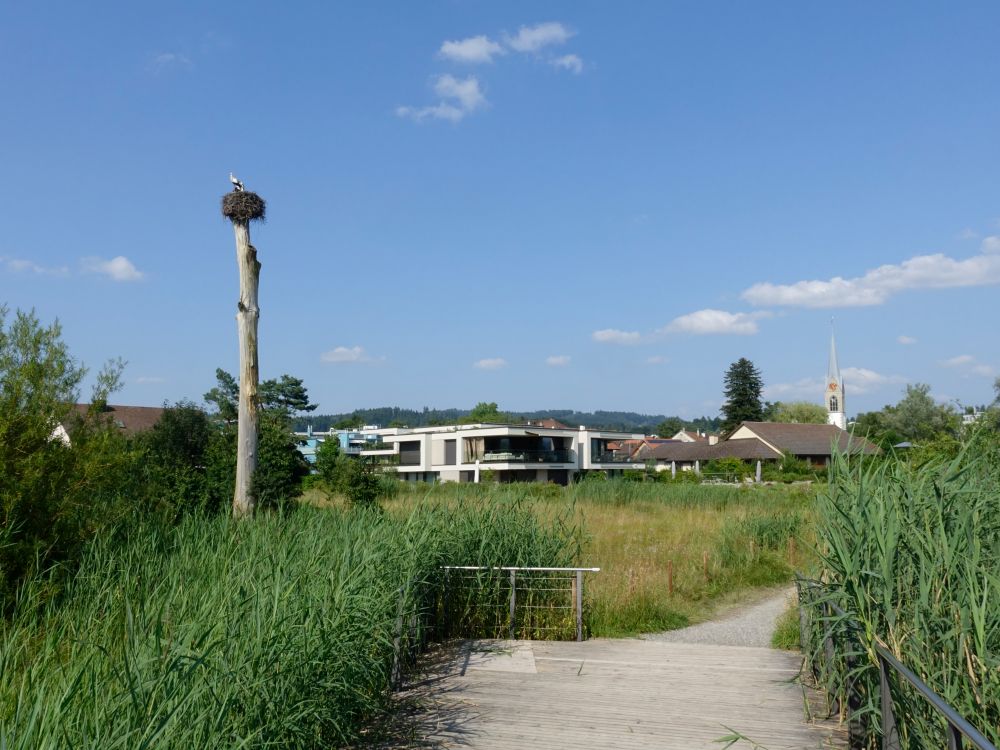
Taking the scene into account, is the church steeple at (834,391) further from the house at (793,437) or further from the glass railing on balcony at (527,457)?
the glass railing on balcony at (527,457)

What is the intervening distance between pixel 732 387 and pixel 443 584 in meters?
71.5

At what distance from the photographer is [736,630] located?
10047 mm

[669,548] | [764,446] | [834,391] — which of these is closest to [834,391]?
[834,391]

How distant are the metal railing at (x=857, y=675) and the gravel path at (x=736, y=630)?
2.82 m

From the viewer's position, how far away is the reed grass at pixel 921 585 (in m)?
3.79

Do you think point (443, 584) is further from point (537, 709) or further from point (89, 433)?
Answer: point (89, 433)

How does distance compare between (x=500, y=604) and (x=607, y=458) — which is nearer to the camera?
(x=500, y=604)

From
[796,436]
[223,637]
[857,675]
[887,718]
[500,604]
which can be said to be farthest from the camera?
[796,436]

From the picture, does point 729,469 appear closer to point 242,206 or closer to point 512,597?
point 242,206

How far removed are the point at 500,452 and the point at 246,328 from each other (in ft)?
118

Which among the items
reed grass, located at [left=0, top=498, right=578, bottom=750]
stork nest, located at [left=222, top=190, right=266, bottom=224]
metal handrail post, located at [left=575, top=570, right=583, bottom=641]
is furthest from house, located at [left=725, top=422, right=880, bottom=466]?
reed grass, located at [left=0, top=498, right=578, bottom=750]

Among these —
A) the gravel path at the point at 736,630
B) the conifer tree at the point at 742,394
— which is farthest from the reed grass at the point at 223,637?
the conifer tree at the point at 742,394

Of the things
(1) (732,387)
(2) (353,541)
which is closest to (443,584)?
(2) (353,541)

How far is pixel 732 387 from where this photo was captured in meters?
75.8
